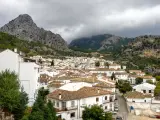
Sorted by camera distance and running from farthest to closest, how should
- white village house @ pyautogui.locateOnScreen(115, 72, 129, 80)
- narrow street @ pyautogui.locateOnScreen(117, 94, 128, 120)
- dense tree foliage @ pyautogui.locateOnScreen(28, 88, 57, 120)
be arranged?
white village house @ pyautogui.locateOnScreen(115, 72, 129, 80) → narrow street @ pyautogui.locateOnScreen(117, 94, 128, 120) → dense tree foliage @ pyautogui.locateOnScreen(28, 88, 57, 120)

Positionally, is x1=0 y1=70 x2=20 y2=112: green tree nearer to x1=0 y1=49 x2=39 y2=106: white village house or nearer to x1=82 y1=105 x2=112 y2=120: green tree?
x1=0 y1=49 x2=39 y2=106: white village house

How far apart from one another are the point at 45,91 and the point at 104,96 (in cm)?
1303

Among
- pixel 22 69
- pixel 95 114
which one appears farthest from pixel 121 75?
pixel 95 114

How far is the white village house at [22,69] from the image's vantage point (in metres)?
48.3

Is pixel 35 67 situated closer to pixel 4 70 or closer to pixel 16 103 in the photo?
pixel 4 70

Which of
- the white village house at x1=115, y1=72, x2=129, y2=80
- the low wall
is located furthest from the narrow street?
the white village house at x1=115, y1=72, x2=129, y2=80

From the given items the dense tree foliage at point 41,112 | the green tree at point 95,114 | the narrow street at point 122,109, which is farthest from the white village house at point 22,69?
the narrow street at point 122,109

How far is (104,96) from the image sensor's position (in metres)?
54.7

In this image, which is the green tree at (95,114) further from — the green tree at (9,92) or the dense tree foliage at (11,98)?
the green tree at (9,92)

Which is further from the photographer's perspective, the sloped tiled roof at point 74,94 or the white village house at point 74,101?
the sloped tiled roof at point 74,94

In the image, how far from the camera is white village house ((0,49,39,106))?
4828 centimetres

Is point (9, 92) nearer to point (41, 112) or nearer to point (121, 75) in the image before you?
point (41, 112)

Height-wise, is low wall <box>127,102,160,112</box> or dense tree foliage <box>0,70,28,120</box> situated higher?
dense tree foliage <box>0,70,28,120</box>

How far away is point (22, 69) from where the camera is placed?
162 ft
